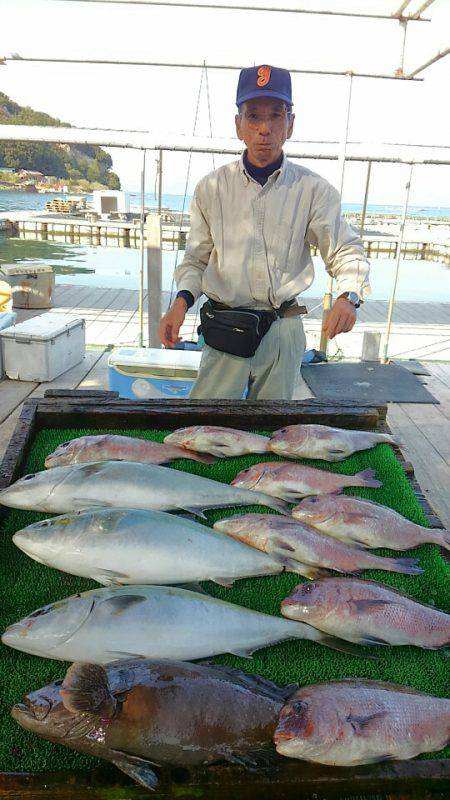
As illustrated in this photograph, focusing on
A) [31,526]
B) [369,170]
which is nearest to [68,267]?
[369,170]

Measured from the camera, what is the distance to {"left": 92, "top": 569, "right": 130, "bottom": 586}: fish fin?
4.50ft

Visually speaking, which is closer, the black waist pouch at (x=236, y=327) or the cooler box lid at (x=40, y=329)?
the black waist pouch at (x=236, y=327)

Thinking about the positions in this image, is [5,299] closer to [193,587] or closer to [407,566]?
[193,587]

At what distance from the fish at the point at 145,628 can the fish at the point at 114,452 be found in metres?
0.65

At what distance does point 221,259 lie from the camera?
9.17 ft

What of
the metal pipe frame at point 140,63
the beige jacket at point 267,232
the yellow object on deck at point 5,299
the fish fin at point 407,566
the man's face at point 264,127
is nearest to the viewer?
the fish fin at point 407,566

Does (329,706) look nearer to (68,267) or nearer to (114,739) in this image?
(114,739)

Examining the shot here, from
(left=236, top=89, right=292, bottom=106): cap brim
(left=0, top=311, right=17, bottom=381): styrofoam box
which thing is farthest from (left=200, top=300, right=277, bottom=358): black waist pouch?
(left=0, top=311, right=17, bottom=381): styrofoam box

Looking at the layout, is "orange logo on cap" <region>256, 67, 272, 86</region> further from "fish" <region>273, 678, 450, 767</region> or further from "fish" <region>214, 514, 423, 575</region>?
"fish" <region>273, 678, 450, 767</region>

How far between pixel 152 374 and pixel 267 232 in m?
2.26

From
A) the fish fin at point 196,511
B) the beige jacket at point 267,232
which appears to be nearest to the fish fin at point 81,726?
the fish fin at point 196,511

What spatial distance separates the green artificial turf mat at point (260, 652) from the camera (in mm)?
995

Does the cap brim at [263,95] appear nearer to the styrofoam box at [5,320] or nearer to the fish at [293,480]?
the fish at [293,480]

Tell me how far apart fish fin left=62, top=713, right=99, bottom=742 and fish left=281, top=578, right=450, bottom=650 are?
0.52 m
